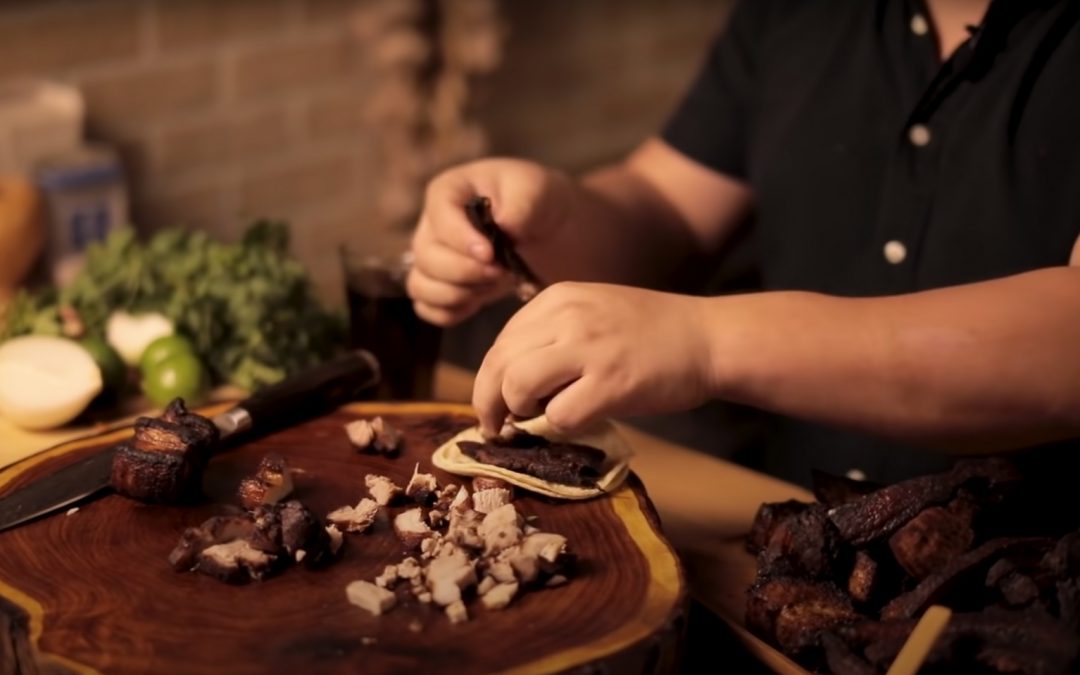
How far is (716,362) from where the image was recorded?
3.19ft

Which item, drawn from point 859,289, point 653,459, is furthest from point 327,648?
point 859,289

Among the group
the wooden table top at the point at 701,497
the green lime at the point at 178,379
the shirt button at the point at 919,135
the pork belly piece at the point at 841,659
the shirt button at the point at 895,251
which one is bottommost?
the wooden table top at the point at 701,497

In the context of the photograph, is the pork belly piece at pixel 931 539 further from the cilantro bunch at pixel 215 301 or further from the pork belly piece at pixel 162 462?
the cilantro bunch at pixel 215 301

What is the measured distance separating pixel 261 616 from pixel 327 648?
0.19ft

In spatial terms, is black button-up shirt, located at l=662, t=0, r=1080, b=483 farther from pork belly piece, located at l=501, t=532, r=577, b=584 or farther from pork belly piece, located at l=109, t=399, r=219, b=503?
pork belly piece, located at l=109, t=399, r=219, b=503

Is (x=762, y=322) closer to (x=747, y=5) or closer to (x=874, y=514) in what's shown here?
(x=874, y=514)

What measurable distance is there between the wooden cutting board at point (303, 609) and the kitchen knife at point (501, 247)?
0.73ft

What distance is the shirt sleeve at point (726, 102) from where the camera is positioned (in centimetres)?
161

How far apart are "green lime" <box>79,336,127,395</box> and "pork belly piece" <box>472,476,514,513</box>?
0.51 meters

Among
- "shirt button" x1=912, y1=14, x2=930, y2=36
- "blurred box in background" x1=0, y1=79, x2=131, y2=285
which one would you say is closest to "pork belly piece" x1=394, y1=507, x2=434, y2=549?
"shirt button" x1=912, y1=14, x2=930, y2=36

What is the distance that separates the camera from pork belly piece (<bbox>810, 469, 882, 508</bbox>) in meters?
1.05

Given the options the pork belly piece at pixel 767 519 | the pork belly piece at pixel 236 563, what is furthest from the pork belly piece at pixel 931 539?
the pork belly piece at pixel 236 563

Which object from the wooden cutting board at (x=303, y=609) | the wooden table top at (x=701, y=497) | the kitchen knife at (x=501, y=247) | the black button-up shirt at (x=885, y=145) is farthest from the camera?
the black button-up shirt at (x=885, y=145)

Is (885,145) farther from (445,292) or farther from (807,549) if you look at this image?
(807,549)
